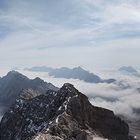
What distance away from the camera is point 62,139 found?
7771 inches

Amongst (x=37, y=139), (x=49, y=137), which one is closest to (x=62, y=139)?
(x=49, y=137)

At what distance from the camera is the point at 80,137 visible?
189 metres

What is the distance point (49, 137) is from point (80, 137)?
14.6 metres

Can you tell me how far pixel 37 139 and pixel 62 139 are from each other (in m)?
22.3

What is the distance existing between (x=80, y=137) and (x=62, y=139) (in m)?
12.0

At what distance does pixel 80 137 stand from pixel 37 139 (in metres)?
22.4

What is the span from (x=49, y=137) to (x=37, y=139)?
12.9 m

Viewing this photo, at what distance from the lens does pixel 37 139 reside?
584 feet

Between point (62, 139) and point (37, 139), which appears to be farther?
point (62, 139)

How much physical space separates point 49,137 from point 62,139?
380 inches

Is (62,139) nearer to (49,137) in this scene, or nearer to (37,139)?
(49,137)

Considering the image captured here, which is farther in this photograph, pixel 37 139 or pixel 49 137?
pixel 49 137
